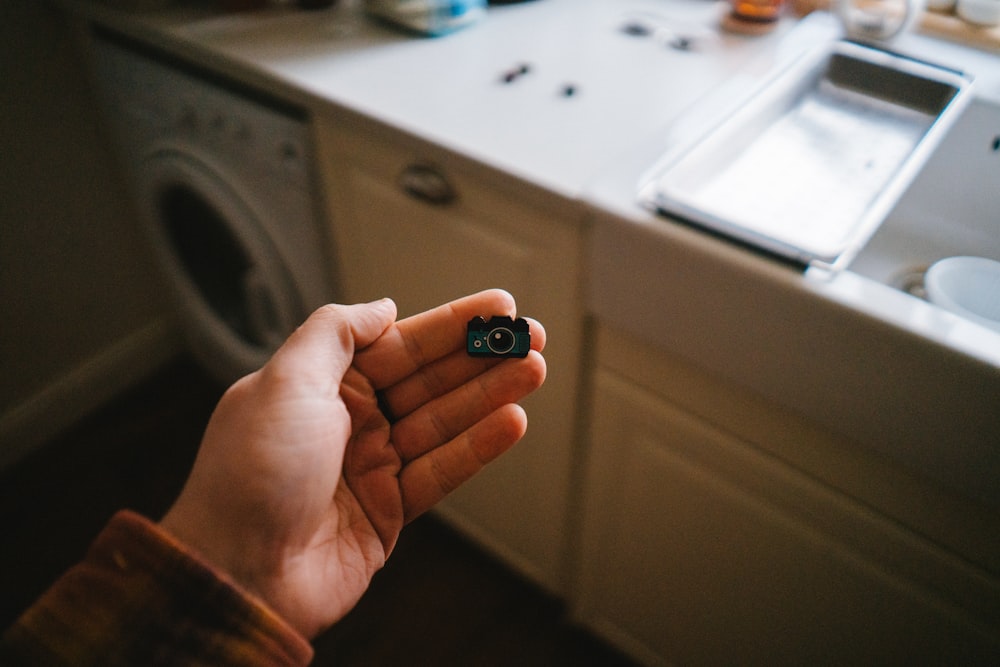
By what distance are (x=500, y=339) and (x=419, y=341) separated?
0.29 ft

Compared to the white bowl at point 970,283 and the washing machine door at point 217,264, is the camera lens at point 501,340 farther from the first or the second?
the washing machine door at point 217,264

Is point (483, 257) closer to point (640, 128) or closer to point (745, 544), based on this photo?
point (640, 128)

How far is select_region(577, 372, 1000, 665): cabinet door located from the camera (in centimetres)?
72

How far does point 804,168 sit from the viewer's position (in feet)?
2.75

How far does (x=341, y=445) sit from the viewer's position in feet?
1.97

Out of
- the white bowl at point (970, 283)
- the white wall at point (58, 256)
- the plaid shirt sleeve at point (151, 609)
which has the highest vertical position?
the white bowl at point (970, 283)

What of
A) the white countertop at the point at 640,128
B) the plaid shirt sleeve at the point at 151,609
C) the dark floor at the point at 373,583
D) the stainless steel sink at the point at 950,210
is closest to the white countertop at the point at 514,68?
the white countertop at the point at 640,128

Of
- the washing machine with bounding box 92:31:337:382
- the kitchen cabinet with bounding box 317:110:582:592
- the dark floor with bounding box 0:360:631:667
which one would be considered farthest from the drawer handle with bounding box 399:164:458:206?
the dark floor with bounding box 0:360:631:667

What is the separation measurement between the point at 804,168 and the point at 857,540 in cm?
42

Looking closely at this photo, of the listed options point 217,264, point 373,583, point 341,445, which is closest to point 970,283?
point 341,445

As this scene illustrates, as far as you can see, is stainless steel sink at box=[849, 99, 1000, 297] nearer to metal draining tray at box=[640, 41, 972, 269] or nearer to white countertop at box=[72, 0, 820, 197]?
metal draining tray at box=[640, 41, 972, 269]

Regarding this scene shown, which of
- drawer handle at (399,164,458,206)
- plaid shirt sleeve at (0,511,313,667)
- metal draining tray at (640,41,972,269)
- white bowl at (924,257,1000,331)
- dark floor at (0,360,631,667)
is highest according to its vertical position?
metal draining tray at (640,41,972,269)

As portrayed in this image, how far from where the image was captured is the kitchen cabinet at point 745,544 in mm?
699

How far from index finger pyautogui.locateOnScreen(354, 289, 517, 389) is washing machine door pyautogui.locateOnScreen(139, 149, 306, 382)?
583mm
